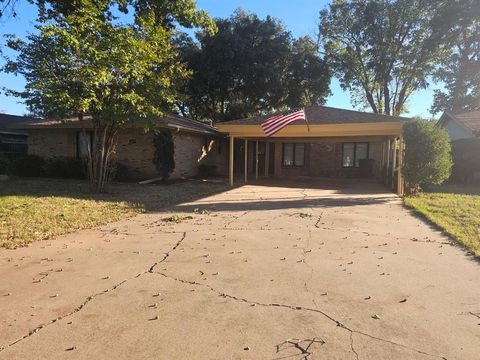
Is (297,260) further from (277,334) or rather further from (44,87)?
(44,87)

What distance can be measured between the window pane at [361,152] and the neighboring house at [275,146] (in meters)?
0.05

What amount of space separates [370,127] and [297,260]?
10.9m

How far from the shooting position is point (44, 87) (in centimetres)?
1048

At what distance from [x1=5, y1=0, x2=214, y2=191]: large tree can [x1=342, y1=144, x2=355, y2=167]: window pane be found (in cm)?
1357

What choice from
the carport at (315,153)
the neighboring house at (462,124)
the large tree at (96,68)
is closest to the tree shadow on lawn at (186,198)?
the large tree at (96,68)

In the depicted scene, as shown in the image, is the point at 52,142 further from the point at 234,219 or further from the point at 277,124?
the point at 234,219

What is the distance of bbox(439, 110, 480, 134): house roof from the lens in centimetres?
1981

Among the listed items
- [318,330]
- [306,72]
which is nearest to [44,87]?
[318,330]

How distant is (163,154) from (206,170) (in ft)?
14.9

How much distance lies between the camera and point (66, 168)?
1880 cm

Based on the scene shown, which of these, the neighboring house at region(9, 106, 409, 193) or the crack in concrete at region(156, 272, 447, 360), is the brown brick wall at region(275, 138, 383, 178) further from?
the crack in concrete at region(156, 272, 447, 360)

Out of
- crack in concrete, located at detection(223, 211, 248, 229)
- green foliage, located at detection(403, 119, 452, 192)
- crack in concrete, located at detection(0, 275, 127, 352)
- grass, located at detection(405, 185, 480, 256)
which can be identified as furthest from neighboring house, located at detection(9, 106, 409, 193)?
crack in concrete, located at detection(0, 275, 127, 352)

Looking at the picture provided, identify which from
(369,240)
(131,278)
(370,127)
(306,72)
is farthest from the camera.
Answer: (306,72)

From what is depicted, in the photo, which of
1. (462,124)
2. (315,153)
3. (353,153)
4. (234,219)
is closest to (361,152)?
(353,153)
